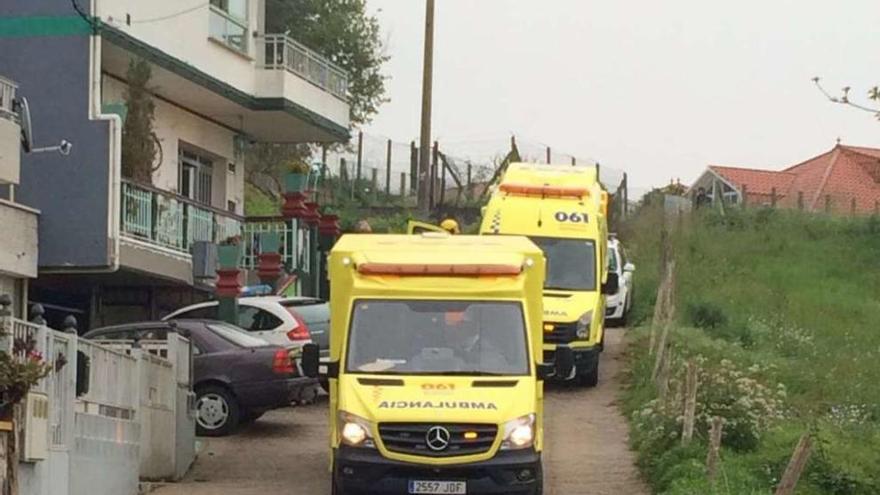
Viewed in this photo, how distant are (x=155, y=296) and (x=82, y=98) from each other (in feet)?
16.5

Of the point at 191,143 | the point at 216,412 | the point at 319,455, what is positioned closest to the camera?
the point at 319,455

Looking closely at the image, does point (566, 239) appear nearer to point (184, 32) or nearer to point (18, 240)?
point (184, 32)

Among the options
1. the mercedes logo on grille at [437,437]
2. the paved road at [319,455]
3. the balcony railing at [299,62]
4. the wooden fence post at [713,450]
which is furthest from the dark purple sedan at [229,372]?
the balcony railing at [299,62]

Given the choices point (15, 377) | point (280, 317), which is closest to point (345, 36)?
point (280, 317)

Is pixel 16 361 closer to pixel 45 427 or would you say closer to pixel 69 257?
pixel 45 427

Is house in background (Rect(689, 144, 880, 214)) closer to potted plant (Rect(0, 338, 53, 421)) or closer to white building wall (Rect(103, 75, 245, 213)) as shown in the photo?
white building wall (Rect(103, 75, 245, 213))

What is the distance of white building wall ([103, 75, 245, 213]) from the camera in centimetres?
2725

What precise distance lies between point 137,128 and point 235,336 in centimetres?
580

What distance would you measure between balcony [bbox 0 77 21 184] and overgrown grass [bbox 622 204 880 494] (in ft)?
27.5

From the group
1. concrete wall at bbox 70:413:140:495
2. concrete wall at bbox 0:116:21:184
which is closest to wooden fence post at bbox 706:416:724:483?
concrete wall at bbox 70:413:140:495

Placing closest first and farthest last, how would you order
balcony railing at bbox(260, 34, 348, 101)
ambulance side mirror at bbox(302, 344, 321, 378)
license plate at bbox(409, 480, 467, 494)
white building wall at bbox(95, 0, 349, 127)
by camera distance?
license plate at bbox(409, 480, 467, 494) → ambulance side mirror at bbox(302, 344, 321, 378) → white building wall at bbox(95, 0, 349, 127) → balcony railing at bbox(260, 34, 348, 101)

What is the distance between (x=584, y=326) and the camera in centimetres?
2355

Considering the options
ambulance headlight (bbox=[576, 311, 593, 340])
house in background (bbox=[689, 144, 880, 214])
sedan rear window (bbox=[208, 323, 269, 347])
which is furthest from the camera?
house in background (bbox=[689, 144, 880, 214])

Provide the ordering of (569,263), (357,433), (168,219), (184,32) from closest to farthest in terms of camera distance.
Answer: (357,433) < (569,263) < (168,219) < (184,32)
